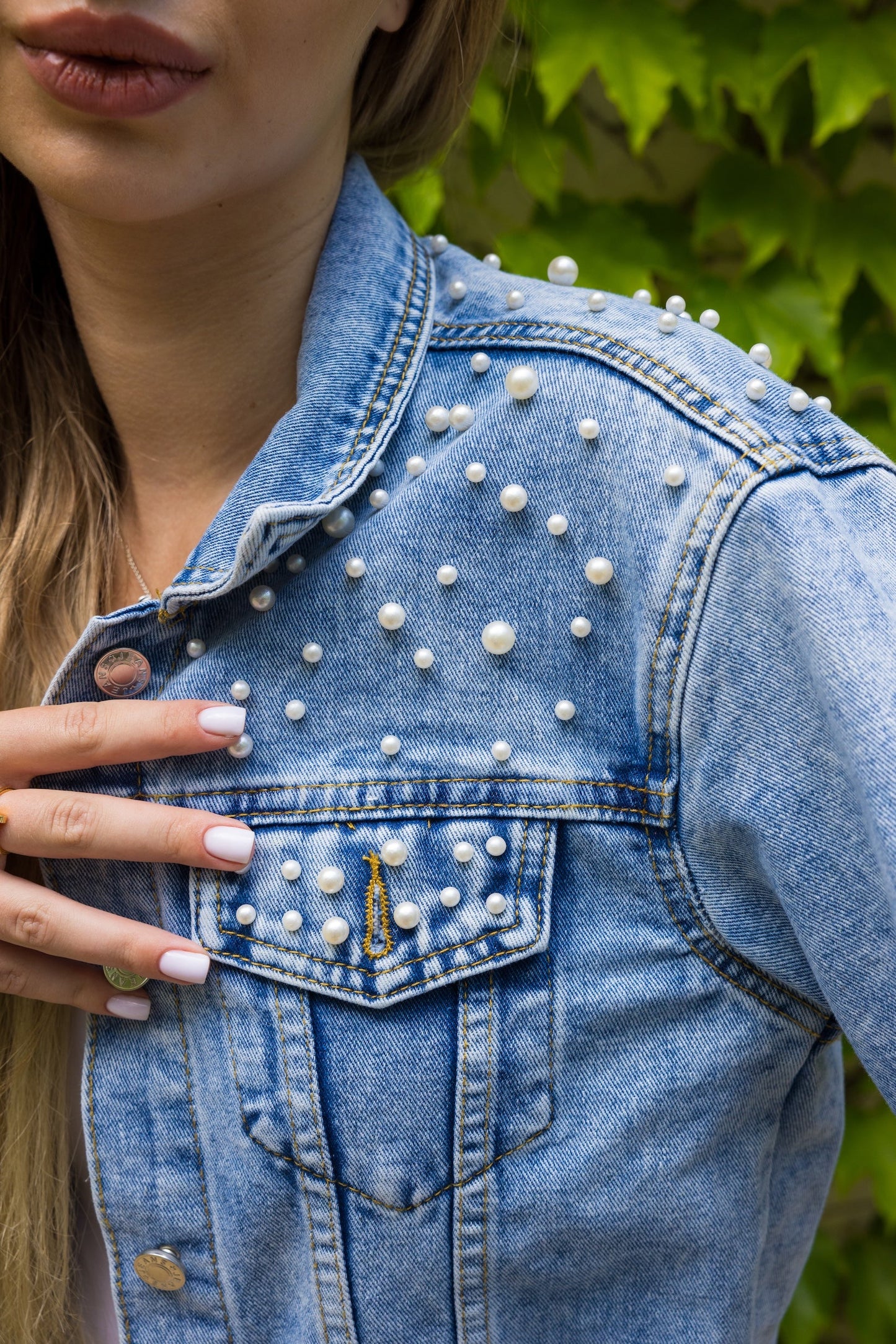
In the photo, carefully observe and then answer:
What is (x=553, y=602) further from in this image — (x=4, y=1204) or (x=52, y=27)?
(x=4, y=1204)

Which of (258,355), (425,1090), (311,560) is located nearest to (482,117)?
(258,355)

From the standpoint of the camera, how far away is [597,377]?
52 cm

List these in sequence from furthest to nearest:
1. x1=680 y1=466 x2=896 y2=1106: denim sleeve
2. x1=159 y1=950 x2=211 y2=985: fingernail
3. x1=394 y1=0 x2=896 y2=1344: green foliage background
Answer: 1. x1=394 y1=0 x2=896 y2=1344: green foliage background
2. x1=159 y1=950 x2=211 y2=985: fingernail
3. x1=680 y1=466 x2=896 y2=1106: denim sleeve

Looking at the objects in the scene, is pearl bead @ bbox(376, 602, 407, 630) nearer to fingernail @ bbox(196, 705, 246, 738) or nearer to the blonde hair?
fingernail @ bbox(196, 705, 246, 738)

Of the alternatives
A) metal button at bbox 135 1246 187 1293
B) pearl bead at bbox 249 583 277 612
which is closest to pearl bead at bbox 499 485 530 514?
pearl bead at bbox 249 583 277 612

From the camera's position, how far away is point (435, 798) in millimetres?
530

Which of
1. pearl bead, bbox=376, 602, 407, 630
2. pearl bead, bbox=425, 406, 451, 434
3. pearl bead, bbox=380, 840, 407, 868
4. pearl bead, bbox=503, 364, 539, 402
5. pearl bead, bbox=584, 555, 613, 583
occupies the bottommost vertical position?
pearl bead, bbox=380, 840, 407, 868

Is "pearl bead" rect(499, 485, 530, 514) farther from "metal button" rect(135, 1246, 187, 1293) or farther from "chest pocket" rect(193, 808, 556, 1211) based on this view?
"metal button" rect(135, 1246, 187, 1293)

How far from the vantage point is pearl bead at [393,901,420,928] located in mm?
524

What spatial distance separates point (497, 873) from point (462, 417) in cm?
22

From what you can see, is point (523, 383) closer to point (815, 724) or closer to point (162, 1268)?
point (815, 724)

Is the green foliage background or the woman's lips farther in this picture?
the green foliage background

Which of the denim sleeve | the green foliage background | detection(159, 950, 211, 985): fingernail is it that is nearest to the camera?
the denim sleeve

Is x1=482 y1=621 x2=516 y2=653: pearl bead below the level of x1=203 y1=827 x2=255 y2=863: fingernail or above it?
above
